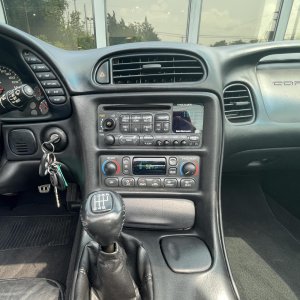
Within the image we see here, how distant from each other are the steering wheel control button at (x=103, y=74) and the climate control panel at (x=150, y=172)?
292mm

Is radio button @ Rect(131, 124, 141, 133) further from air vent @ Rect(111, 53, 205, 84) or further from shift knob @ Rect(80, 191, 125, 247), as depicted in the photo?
shift knob @ Rect(80, 191, 125, 247)

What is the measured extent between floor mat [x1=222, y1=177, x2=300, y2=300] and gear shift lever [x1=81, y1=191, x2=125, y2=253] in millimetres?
942

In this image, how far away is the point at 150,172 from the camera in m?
1.08

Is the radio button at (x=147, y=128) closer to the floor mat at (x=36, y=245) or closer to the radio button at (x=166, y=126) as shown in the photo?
the radio button at (x=166, y=126)

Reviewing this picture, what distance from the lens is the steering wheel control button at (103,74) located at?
1037mm

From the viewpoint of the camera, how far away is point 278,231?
5.80ft

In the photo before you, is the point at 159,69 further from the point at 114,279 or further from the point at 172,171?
the point at 114,279

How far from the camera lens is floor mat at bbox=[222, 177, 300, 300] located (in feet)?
4.45

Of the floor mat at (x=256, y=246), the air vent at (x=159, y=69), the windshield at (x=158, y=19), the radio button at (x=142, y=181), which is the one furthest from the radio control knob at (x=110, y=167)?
the windshield at (x=158, y=19)

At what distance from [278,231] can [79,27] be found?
5.00 metres

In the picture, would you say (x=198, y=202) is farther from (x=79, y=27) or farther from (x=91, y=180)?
(x=79, y=27)

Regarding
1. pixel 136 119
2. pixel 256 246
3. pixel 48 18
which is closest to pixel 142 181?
pixel 136 119

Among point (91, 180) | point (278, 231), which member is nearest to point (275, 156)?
point (278, 231)

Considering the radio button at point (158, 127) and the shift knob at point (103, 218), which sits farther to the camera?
the radio button at point (158, 127)
